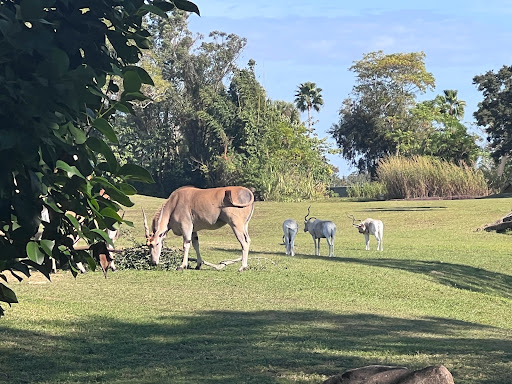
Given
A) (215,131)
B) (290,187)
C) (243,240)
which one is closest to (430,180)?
(290,187)

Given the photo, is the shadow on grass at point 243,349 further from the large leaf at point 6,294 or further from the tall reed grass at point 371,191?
the tall reed grass at point 371,191

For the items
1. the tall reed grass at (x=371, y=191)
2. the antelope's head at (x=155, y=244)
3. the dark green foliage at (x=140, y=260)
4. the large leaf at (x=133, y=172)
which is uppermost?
the tall reed grass at (x=371, y=191)

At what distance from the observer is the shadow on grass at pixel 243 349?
7641 millimetres

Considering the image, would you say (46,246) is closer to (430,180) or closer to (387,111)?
(430,180)

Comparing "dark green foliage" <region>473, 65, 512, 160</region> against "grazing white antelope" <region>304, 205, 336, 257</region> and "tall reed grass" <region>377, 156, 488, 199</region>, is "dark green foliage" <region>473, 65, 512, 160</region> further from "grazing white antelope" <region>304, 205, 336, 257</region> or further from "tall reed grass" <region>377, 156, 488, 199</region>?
"grazing white antelope" <region>304, 205, 336, 257</region>

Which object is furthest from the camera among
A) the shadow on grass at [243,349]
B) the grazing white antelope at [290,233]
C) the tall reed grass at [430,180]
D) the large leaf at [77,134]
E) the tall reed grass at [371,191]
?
the tall reed grass at [371,191]

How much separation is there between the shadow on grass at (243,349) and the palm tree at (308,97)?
7313cm

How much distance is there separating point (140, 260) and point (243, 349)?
8.68 m

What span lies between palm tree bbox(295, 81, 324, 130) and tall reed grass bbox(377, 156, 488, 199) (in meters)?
36.7

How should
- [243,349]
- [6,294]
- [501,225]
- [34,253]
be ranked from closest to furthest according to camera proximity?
[34,253] → [6,294] → [243,349] → [501,225]

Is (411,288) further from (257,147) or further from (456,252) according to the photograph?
(257,147)

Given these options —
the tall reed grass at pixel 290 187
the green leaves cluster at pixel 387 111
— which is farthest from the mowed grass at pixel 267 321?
the green leaves cluster at pixel 387 111

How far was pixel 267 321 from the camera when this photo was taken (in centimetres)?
1116

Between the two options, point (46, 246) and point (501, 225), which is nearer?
point (46, 246)
